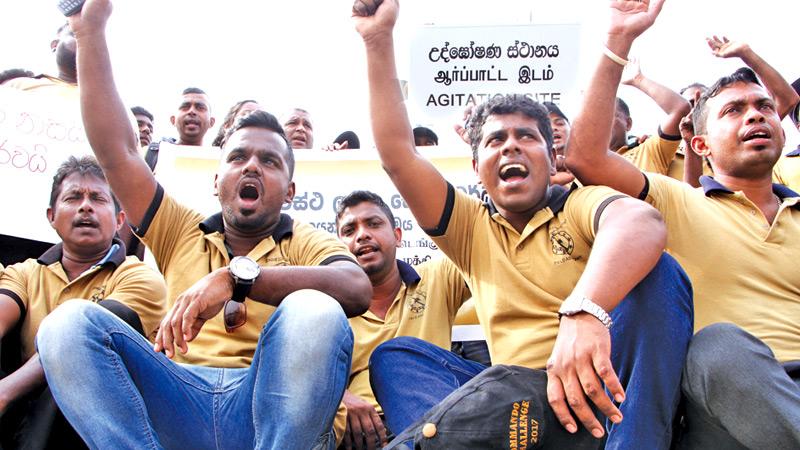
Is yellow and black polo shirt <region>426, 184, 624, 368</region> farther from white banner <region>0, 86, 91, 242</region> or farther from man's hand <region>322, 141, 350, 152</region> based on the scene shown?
white banner <region>0, 86, 91, 242</region>

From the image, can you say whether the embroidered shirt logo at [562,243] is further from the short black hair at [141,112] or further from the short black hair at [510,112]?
the short black hair at [141,112]

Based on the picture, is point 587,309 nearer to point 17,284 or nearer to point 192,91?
point 17,284

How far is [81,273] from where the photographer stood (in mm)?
3609

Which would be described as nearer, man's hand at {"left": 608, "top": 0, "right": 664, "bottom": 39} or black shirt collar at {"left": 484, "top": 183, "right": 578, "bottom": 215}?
man's hand at {"left": 608, "top": 0, "right": 664, "bottom": 39}

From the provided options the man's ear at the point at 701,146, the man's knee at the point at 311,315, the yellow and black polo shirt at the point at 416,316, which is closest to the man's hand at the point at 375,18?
the man's knee at the point at 311,315

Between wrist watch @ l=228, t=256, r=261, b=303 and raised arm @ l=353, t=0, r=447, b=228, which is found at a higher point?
raised arm @ l=353, t=0, r=447, b=228

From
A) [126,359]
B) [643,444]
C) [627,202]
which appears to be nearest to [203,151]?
[126,359]

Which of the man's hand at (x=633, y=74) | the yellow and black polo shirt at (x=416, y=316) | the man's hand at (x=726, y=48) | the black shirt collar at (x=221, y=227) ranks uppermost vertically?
the man's hand at (x=726, y=48)

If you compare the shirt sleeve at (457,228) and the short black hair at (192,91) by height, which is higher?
the short black hair at (192,91)

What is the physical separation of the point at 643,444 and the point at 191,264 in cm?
183

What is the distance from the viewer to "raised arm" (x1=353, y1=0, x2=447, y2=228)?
8.74ft

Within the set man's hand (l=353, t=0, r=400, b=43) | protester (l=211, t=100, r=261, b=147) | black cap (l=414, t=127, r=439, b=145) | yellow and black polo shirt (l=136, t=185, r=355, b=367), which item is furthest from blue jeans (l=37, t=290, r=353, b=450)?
black cap (l=414, t=127, r=439, b=145)

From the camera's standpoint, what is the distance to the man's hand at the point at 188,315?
2.20 meters

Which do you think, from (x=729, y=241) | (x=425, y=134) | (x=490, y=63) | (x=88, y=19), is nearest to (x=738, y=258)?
(x=729, y=241)
